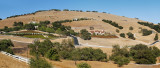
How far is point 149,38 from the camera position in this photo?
107 m

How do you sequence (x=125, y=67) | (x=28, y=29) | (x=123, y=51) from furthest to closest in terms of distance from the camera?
(x=28, y=29)
(x=123, y=51)
(x=125, y=67)

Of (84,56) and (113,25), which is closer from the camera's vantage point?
(84,56)

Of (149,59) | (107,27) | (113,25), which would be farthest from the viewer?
(113,25)

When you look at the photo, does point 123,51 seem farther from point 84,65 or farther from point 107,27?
point 107,27

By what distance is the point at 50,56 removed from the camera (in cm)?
4253

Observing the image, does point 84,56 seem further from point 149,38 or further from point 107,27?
point 107,27

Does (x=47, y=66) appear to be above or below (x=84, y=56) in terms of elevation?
above

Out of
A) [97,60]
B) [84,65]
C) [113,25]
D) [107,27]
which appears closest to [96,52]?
[97,60]

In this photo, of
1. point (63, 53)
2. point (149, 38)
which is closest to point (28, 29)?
point (63, 53)

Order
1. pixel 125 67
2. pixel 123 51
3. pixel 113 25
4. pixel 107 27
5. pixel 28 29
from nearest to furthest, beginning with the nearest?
pixel 125 67 → pixel 123 51 → pixel 28 29 → pixel 107 27 → pixel 113 25

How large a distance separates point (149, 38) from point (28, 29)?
243ft

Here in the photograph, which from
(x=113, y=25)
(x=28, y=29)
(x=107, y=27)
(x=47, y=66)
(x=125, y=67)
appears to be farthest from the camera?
(x=113, y=25)

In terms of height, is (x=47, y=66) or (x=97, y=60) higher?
(x=47, y=66)

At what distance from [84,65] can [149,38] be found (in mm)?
85880
